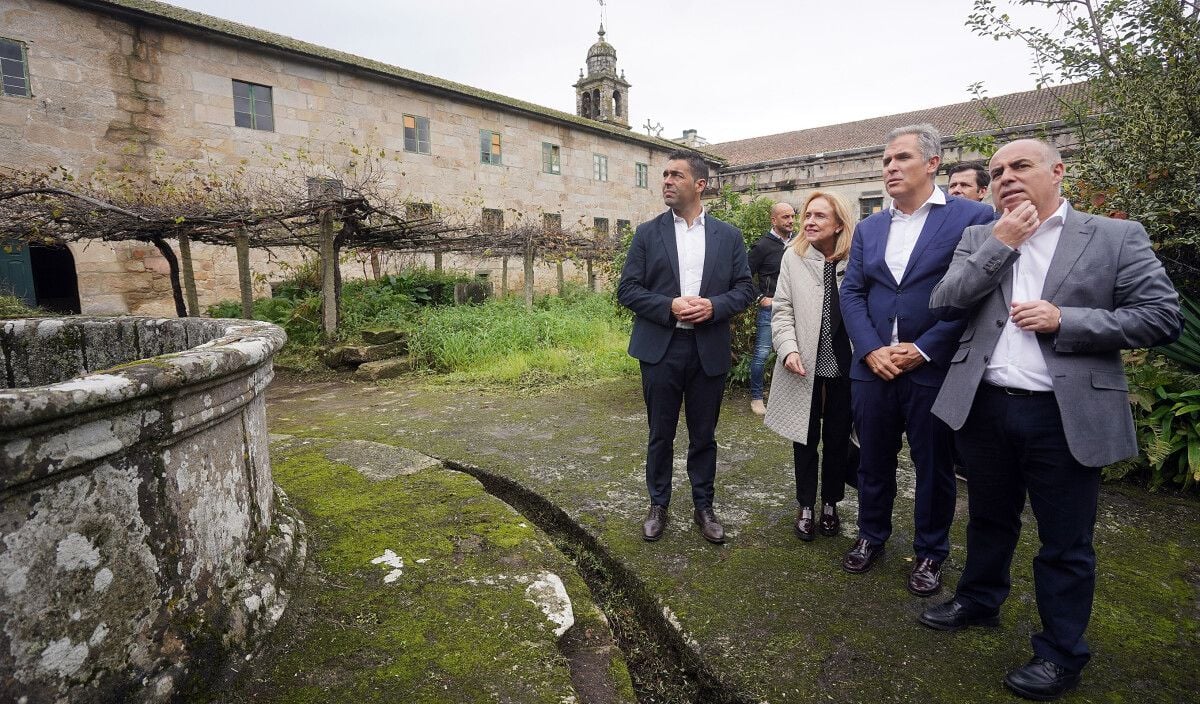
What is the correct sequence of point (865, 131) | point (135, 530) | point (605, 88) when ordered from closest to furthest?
point (135, 530)
point (865, 131)
point (605, 88)

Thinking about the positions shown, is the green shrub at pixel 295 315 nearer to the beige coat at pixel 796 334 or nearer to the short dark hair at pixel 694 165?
the short dark hair at pixel 694 165

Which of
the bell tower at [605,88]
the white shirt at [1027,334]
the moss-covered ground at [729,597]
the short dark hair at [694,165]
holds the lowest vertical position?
the moss-covered ground at [729,597]

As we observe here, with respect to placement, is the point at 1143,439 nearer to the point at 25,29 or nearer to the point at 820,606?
the point at 820,606

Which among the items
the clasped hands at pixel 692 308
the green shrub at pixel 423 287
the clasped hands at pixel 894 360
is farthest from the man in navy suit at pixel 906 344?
the green shrub at pixel 423 287

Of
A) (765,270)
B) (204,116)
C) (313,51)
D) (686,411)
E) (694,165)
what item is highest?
(313,51)

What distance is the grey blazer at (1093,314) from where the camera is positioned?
6.14 ft

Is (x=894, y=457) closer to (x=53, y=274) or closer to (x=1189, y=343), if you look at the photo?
(x=1189, y=343)

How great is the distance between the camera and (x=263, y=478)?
2.39 metres

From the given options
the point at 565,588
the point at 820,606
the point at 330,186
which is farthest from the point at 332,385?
the point at 820,606

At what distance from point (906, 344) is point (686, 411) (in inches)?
43.0

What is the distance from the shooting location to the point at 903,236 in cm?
266

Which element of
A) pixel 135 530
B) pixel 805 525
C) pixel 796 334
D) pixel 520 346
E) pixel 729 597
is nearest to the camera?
pixel 135 530

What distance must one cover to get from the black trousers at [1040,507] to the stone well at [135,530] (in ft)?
8.80

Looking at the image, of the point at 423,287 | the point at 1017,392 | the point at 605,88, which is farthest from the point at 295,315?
the point at 605,88
